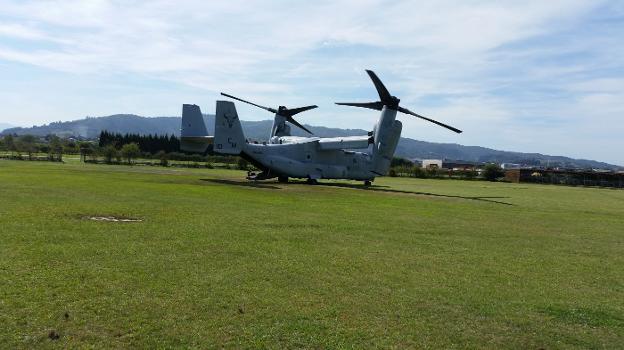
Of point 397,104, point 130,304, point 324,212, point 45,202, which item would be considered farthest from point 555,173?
point 130,304

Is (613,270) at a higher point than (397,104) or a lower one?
lower

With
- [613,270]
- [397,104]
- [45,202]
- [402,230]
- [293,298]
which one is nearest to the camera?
[293,298]

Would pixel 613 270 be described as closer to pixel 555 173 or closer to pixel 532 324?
pixel 532 324

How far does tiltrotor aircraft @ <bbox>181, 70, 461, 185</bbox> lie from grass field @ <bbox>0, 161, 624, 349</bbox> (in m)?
21.0

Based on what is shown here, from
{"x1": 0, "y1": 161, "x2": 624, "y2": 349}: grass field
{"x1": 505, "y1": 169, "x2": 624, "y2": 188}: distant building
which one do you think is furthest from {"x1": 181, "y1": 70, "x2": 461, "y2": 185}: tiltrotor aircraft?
{"x1": 505, "y1": 169, "x2": 624, "y2": 188}: distant building

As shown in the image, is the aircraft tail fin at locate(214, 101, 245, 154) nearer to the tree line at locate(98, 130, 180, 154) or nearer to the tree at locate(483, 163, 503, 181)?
the tree at locate(483, 163, 503, 181)

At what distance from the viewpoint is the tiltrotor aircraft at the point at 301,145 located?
38562 millimetres

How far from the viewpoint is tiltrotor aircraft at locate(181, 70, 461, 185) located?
38.6 m

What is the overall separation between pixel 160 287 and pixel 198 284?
632 millimetres

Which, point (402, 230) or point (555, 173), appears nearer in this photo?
point (402, 230)

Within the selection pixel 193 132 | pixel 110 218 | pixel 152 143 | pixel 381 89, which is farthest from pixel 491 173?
pixel 110 218

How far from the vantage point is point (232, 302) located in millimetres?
8016

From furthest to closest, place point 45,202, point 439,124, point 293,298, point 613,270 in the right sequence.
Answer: point 439,124
point 45,202
point 613,270
point 293,298

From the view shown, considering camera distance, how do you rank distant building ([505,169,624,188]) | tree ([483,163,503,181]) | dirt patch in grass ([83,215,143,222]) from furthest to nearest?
1. tree ([483,163,503,181])
2. distant building ([505,169,624,188])
3. dirt patch in grass ([83,215,143,222])
